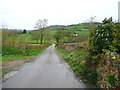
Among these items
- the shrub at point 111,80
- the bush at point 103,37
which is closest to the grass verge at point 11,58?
the bush at point 103,37

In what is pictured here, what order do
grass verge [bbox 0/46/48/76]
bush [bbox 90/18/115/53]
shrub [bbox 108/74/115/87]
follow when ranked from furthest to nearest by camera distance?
grass verge [bbox 0/46/48/76], bush [bbox 90/18/115/53], shrub [bbox 108/74/115/87]

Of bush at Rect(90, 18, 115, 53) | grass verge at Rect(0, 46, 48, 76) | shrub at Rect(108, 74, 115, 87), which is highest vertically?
bush at Rect(90, 18, 115, 53)

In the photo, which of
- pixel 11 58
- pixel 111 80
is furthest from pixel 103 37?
pixel 11 58

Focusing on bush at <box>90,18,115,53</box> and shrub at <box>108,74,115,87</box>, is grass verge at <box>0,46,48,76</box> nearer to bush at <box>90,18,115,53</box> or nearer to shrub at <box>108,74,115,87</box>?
bush at <box>90,18,115,53</box>

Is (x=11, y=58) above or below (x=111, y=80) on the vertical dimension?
below

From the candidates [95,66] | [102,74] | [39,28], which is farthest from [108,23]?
[39,28]

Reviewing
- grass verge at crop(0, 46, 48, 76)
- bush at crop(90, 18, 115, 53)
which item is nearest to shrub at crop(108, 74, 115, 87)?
bush at crop(90, 18, 115, 53)

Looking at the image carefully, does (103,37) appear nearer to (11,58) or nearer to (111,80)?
(111,80)

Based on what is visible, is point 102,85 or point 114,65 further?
point 102,85

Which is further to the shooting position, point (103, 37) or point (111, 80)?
point (103, 37)

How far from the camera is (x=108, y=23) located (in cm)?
647

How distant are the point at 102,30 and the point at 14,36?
17766 mm

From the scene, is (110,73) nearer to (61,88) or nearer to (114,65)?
(114,65)

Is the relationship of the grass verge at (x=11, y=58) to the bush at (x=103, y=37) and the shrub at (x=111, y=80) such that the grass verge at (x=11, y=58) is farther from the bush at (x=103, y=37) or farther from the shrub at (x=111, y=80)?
the shrub at (x=111, y=80)
